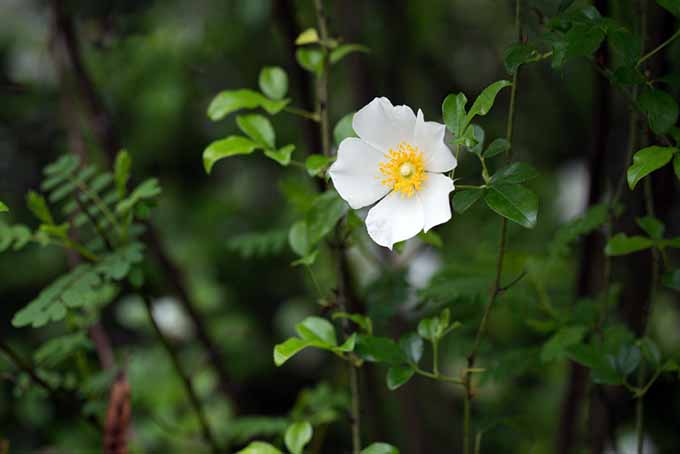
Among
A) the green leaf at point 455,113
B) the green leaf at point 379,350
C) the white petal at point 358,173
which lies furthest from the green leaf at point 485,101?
the green leaf at point 379,350

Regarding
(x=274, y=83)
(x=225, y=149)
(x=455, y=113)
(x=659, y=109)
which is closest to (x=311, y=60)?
(x=274, y=83)

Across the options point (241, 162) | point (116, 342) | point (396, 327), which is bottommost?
point (116, 342)

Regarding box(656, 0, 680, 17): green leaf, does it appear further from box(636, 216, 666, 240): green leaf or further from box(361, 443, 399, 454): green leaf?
box(361, 443, 399, 454): green leaf

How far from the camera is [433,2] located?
2006 mm

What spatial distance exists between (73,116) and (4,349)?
0.63 meters

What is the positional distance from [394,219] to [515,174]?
0.12 meters

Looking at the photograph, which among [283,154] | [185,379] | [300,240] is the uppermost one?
[283,154]

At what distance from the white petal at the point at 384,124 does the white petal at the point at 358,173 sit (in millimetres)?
11

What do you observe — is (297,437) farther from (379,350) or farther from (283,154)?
(283,154)

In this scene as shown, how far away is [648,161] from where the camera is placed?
67cm

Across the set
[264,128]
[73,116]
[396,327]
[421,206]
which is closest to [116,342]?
[73,116]

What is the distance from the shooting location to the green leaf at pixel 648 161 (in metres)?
0.67

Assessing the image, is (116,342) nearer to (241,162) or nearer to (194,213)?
(194,213)

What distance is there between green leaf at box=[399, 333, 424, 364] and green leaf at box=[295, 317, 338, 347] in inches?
2.7
